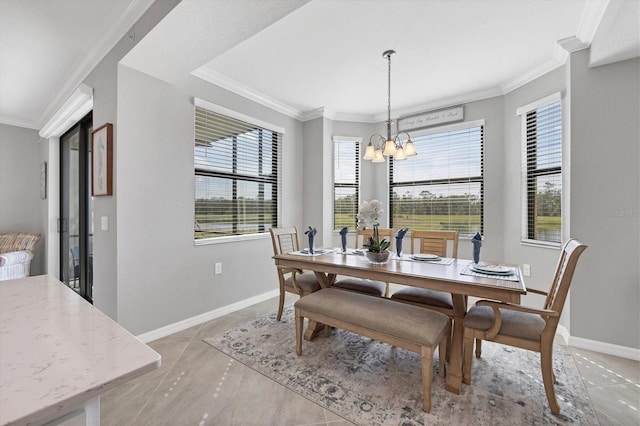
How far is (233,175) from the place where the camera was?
3443 mm

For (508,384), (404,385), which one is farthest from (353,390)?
(508,384)

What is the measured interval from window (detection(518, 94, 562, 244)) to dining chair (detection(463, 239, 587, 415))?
140 centimetres

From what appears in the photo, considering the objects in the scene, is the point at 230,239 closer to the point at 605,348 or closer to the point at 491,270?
the point at 491,270

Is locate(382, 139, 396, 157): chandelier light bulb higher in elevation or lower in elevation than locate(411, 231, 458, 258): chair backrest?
higher

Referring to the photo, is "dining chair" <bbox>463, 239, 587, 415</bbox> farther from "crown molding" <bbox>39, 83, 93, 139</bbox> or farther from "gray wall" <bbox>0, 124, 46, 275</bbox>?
"gray wall" <bbox>0, 124, 46, 275</bbox>

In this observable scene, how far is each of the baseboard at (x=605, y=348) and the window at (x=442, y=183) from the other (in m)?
1.57

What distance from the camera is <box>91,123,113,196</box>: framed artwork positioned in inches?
94.9

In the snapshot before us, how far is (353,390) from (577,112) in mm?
2981

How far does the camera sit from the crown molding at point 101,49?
2.09 meters

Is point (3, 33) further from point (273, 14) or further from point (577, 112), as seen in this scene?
point (577, 112)

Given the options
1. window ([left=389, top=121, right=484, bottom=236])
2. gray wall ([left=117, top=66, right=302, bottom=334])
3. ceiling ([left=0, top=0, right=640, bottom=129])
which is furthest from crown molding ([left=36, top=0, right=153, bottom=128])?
window ([left=389, top=121, right=484, bottom=236])

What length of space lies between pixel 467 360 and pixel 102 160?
3314 mm

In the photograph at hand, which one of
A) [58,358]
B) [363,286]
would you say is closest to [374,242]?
[363,286]

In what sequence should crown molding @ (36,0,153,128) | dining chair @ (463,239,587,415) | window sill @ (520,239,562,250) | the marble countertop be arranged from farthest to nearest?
window sill @ (520,239,562,250) < crown molding @ (36,0,153,128) < dining chair @ (463,239,587,415) < the marble countertop
